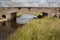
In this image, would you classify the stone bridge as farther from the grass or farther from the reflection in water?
the grass

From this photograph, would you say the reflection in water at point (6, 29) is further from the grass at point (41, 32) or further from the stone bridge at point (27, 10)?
the grass at point (41, 32)

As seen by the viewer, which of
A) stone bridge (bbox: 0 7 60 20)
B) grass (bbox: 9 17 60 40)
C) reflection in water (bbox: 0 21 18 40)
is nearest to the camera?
grass (bbox: 9 17 60 40)

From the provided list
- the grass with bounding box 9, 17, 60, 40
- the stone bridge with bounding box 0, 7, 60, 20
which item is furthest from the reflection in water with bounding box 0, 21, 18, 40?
the grass with bounding box 9, 17, 60, 40

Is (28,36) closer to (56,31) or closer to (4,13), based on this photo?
(56,31)

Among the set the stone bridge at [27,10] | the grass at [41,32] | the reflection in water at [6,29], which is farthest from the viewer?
the stone bridge at [27,10]

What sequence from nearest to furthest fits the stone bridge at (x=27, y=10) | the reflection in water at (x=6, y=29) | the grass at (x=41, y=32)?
the grass at (x=41, y=32) → the reflection in water at (x=6, y=29) → the stone bridge at (x=27, y=10)

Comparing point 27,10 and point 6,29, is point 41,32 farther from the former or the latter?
point 27,10

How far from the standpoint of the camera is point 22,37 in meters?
12.3

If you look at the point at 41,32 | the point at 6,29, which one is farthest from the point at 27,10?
the point at 41,32

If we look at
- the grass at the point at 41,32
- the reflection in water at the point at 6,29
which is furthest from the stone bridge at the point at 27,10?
the grass at the point at 41,32

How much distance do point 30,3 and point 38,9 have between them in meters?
0.68

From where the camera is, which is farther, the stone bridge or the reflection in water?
the stone bridge

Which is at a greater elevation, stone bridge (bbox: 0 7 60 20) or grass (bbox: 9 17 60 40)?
grass (bbox: 9 17 60 40)

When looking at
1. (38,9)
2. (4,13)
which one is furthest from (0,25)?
(38,9)
